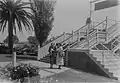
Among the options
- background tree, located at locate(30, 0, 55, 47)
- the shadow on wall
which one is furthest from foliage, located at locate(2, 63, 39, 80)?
background tree, located at locate(30, 0, 55, 47)

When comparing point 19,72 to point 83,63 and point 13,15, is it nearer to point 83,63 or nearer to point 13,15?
point 83,63

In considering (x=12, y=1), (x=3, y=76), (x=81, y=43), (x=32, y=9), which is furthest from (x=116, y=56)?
(x=12, y=1)

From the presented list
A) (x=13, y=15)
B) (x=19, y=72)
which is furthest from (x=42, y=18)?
(x=19, y=72)

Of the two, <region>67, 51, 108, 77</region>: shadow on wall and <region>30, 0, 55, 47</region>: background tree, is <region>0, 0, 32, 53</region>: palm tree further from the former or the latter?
<region>67, 51, 108, 77</region>: shadow on wall

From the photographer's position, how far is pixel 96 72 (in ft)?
28.5

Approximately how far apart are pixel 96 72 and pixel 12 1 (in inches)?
575

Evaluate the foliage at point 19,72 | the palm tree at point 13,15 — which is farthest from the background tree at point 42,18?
the foliage at point 19,72

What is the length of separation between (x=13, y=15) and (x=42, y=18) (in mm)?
4877

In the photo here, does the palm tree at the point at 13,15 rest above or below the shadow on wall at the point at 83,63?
above

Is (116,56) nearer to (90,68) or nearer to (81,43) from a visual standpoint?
(90,68)

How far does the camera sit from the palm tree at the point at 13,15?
19.2 meters

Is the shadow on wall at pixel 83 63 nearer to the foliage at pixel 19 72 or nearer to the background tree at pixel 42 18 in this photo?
the foliage at pixel 19 72

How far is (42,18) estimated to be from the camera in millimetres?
16359

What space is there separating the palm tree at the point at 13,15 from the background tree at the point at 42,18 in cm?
268
